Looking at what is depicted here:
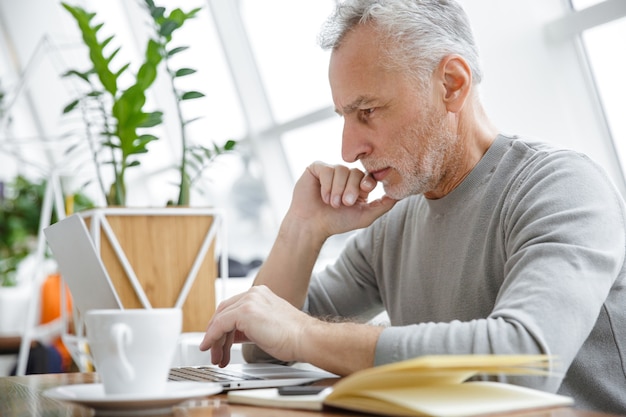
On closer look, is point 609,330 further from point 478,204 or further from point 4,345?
point 4,345

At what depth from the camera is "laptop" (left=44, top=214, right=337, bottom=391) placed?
1.14 meters

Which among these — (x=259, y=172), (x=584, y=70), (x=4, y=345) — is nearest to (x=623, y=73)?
(x=584, y=70)

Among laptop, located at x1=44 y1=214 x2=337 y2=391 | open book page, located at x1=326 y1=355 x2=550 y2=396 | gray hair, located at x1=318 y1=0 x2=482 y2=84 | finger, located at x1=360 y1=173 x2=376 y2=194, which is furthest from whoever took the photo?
finger, located at x1=360 y1=173 x2=376 y2=194

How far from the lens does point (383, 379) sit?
79cm

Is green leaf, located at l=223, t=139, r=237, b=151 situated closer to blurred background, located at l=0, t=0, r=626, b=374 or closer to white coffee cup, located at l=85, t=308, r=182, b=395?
blurred background, located at l=0, t=0, r=626, b=374

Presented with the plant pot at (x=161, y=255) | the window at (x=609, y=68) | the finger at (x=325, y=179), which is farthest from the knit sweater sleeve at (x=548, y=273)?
the window at (x=609, y=68)

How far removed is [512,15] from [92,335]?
2100 millimetres

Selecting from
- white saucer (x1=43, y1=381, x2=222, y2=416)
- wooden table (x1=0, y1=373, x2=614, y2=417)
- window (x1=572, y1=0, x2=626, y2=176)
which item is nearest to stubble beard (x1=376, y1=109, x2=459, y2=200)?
wooden table (x1=0, y1=373, x2=614, y2=417)

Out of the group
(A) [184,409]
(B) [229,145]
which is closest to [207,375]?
(A) [184,409]

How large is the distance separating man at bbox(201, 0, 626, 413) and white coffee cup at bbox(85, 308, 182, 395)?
0.29m

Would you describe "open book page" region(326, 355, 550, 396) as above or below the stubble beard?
below

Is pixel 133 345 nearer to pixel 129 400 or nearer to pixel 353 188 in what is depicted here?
pixel 129 400

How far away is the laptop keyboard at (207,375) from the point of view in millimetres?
1155

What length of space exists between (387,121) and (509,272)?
1.63 ft
